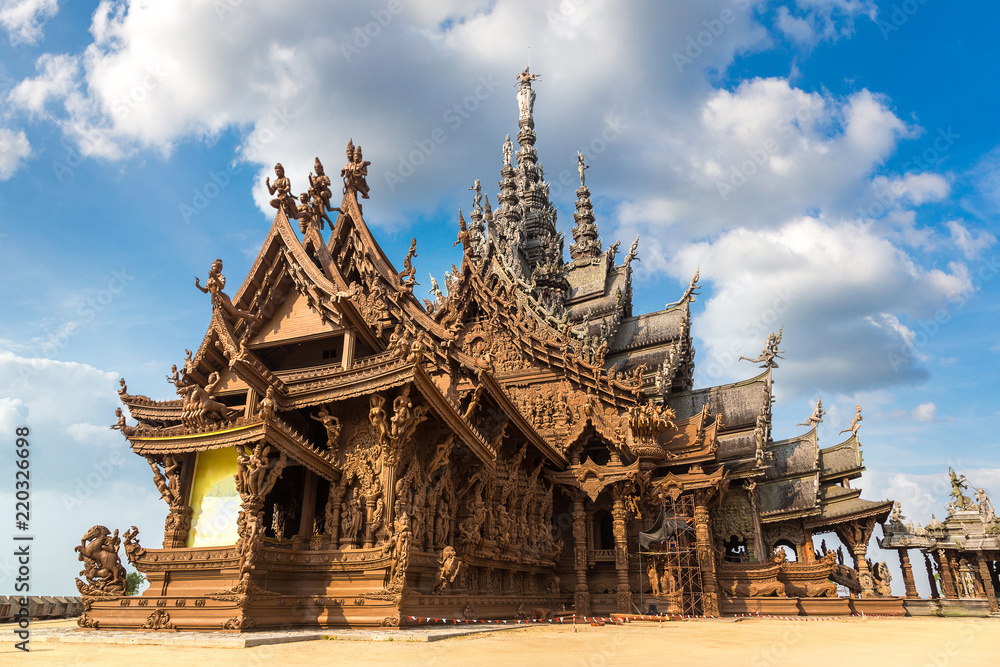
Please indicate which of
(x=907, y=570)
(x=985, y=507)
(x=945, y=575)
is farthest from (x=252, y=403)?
(x=985, y=507)

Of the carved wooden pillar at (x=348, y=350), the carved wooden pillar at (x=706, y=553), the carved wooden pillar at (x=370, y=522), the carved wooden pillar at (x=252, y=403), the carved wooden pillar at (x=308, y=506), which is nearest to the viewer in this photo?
the carved wooden pillar at (x=370, y=522)

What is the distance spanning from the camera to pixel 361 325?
41.3 feet

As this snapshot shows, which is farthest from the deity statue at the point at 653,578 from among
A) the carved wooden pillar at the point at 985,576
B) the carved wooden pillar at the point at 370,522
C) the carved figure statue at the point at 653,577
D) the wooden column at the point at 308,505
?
the carved wooden pillar at the point at 985,576

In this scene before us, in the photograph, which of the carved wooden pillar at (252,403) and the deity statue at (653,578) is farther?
the deity statue at (653,578)

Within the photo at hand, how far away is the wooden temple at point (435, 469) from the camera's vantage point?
8.87 m

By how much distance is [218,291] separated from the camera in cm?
1212

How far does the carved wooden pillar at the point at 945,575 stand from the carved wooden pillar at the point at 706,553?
10457 millimetres

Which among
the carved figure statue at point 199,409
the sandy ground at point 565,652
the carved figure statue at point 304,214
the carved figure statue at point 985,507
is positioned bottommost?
the sandy ground at point 565,652

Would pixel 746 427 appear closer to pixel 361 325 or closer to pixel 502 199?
pixel 361 325

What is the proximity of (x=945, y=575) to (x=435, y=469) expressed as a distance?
19603 millimetres

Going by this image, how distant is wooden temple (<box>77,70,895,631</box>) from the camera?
29.1 feet

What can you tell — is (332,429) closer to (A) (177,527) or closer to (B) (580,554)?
(A) (177,527)

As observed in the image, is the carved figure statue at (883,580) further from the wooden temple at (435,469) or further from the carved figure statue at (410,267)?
the carved figure statue at (410,267)

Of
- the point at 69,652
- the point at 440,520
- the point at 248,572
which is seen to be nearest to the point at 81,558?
the point at 248,572
